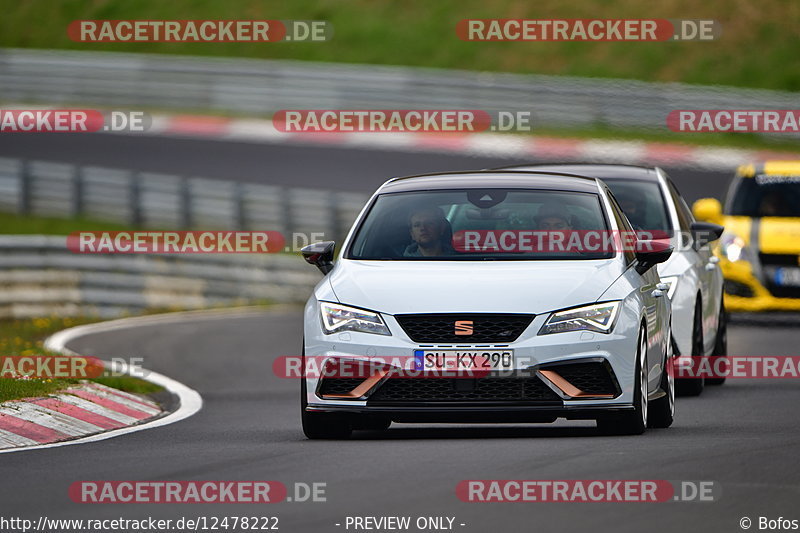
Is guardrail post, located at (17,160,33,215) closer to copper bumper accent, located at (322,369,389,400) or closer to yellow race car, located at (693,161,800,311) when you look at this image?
yellow race car, located at (693,161,800,311)

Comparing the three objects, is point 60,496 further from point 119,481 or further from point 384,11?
point 384,11

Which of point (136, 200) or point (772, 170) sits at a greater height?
point (136, 200)

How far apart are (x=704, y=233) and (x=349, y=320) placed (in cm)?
474

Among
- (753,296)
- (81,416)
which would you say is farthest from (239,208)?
(81,416)

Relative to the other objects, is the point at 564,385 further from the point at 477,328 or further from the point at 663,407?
the point at 663,407

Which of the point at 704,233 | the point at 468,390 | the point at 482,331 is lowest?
the point at 468,390

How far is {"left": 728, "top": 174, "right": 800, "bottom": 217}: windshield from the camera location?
19969mm

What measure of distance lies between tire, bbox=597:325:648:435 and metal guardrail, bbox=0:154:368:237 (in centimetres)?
1816

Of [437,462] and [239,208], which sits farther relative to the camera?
[239,208]

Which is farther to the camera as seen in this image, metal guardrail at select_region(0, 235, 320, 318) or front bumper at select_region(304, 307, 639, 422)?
metal guardrail at select_region(0, 235, 320, 318)

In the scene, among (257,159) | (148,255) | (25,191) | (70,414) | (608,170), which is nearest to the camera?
(70,414)

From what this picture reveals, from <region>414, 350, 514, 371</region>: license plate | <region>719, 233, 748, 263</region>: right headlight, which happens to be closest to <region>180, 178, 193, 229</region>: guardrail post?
<region>719, 233, 748, 263</region>: right headlight

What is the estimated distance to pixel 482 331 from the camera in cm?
987

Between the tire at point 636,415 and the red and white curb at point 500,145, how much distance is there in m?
24.7
